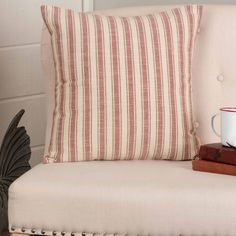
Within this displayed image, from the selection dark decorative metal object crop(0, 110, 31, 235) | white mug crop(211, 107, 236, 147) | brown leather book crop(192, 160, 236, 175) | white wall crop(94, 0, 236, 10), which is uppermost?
white wall crop(94, 0, 236, 10)

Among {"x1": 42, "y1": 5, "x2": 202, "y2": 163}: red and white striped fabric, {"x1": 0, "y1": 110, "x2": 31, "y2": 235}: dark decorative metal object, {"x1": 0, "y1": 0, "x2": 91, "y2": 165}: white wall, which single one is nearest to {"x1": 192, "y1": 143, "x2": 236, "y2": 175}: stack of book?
{"x1": 42, "y1": 5, "x2": 202, "y2": 163}: red and white striped fabric

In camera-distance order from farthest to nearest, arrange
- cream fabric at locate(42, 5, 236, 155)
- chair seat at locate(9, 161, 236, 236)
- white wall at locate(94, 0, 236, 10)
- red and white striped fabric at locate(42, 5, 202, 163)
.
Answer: white wall at locate(94, 0, 236, 10) < cream fabric at locate(42, 5, 236, 155) < red and white striped fabric at locate(42, 5, 202, 163) < chair seat at locate(9, 161, 236, 236)

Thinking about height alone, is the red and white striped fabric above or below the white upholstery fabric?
above

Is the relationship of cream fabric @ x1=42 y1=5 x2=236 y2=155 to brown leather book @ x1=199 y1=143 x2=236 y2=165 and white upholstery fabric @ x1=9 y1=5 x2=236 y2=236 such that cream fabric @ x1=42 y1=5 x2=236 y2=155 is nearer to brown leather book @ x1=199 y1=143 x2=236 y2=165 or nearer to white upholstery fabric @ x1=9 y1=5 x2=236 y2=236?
brown leather book @ x1=199 y1=143 x2=236 y2=165

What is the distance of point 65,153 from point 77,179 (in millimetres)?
220

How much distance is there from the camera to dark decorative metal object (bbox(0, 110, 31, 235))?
2.13 meters

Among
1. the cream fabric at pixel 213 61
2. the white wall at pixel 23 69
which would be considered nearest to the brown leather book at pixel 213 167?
the cream fabric at pixel 213 61

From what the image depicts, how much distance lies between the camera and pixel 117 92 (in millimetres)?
1944

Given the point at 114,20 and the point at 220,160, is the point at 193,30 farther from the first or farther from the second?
the point at 220,160

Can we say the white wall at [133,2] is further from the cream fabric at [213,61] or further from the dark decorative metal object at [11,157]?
the dark decorative metal object at [11,157]

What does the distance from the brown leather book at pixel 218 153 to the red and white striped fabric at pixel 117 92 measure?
0.39 feet

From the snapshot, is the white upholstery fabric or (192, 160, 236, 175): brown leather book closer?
the white upholstery fabric

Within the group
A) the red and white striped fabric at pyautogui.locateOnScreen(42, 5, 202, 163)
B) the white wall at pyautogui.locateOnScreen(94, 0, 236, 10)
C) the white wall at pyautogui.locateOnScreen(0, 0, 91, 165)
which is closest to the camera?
the red and white striped fabric at pyautogui.locateOnScreen(42, 5, 202, 163)

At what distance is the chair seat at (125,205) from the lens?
1615 millimetres
